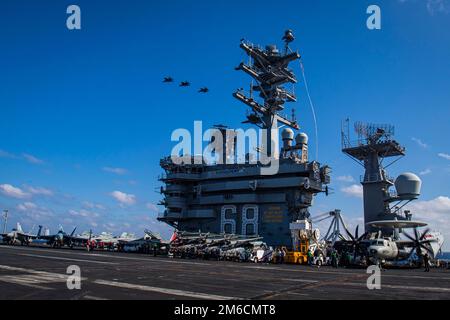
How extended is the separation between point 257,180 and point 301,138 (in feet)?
33.4

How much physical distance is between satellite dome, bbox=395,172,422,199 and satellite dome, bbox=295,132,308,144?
45.8ft

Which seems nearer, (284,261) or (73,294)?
(73,294)

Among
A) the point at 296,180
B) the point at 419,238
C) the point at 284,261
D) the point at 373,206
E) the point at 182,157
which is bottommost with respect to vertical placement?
the point at 284,261

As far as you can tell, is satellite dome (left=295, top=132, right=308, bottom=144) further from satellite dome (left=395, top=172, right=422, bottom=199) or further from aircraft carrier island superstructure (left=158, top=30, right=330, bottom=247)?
satellite dome (left=395, top=172, right=422, bottom=199)

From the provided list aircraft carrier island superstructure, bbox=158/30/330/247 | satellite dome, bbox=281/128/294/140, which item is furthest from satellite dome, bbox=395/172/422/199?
satellite dome, bbox=281/128/294/140

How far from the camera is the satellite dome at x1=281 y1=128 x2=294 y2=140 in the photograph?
55.8 m

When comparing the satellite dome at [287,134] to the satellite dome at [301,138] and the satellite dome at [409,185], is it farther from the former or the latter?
the satellite dome at [409,185]

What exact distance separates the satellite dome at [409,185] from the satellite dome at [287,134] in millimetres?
16139

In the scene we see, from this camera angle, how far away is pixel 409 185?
49.2 m

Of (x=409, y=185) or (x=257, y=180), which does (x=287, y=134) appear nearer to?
(x=257, y=180)
